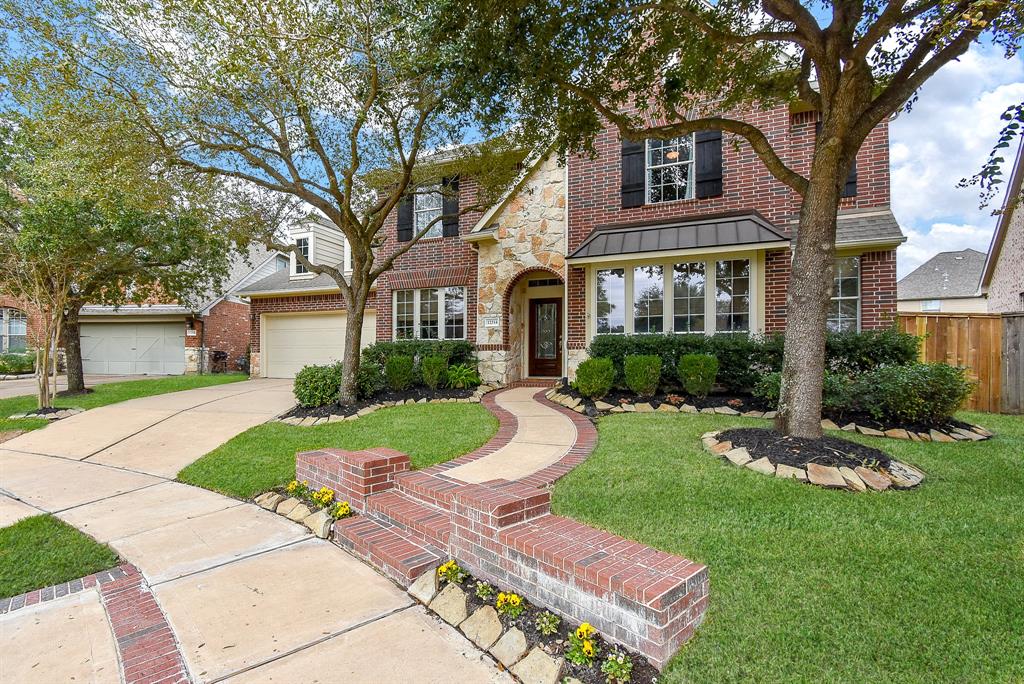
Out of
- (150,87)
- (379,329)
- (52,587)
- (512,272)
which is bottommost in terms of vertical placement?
(52,587)

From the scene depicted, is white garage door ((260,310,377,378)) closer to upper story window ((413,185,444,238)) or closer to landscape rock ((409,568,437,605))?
upper story window ((413,185,444,238))

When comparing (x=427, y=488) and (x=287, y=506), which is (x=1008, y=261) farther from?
(x=287, y=506)

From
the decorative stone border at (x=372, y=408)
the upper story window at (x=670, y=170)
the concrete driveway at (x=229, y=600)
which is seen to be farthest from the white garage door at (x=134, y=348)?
A: the upper story window at (x=670, y=170)

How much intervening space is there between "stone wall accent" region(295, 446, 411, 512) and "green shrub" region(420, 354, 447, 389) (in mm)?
5650

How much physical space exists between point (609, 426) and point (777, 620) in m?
4.47

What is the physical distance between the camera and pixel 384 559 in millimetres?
3539

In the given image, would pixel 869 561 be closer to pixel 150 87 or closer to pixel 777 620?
pixel 777 620

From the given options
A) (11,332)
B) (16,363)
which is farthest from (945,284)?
(11,332)

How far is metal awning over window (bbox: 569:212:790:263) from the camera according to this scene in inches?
348

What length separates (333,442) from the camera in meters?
6.66

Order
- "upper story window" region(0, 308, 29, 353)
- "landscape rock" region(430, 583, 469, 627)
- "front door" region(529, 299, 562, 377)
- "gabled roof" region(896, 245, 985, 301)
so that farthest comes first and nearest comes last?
"gabled roof" region(896, 245, 985, 301), "upper story window" region(0, 308, 29, 353), "front door" region(529, 299, 562, 377), "landscape rock" region(430, 583, 469, 627)

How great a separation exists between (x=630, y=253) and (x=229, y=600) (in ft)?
27.3

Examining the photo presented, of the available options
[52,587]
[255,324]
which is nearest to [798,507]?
[52,587]

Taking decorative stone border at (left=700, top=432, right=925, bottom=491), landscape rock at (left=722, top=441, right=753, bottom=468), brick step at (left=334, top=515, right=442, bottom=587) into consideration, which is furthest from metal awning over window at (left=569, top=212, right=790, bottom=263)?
brick step at (left=334, top=515, right=442, bottom=587)
